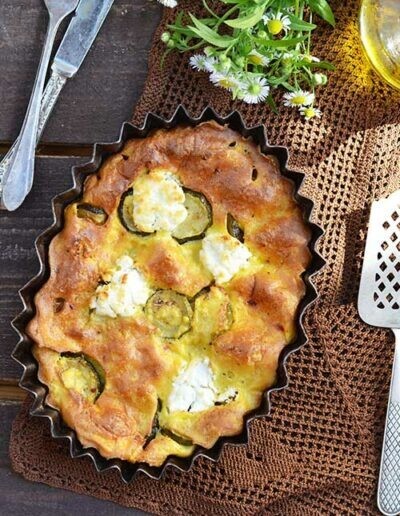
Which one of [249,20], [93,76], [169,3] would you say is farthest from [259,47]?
[93,76]

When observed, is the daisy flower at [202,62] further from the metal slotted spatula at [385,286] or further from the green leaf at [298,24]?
the metal slotted spatula at [385,286]

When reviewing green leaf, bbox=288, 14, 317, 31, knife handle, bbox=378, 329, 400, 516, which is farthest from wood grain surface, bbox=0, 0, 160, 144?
knife handle, bbox=378, 329, 400, 516

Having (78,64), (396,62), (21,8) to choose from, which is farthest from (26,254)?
(396,62)

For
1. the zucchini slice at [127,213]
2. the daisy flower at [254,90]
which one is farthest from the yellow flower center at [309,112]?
the zucchini slice at [127,213]

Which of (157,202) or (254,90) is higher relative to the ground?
(254,90)

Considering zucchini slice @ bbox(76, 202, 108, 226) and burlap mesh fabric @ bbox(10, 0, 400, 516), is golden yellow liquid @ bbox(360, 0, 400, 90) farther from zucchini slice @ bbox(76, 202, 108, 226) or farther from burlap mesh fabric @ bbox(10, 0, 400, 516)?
zucchini slice @ bbox(76, 202, 108, 226)

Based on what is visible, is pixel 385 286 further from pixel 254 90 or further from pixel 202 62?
pixel 202 62
